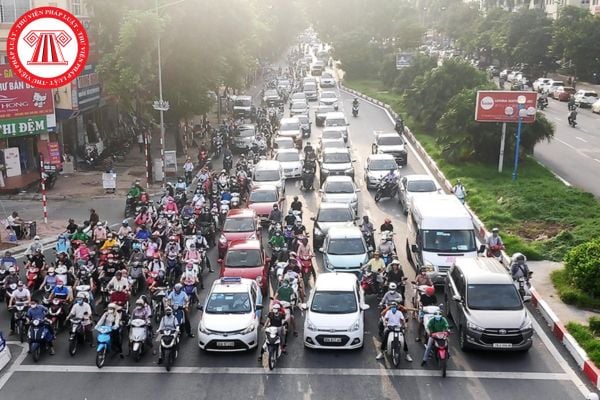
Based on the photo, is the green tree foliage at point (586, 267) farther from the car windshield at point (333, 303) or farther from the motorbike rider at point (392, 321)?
the car windshield at point (333, 303)

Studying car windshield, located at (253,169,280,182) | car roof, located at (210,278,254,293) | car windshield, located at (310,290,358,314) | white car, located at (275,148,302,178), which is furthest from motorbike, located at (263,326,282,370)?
white car, located at (275,148,302,178)

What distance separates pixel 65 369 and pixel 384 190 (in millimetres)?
17900

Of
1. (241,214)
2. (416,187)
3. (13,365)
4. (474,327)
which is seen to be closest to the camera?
(474,327)

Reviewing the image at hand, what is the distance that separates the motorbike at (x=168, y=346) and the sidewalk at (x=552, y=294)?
8.94m

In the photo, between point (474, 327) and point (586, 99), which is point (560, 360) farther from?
point (586, 99)

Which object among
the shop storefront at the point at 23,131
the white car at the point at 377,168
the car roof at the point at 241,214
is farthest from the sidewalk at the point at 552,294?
the shop storefront at the point at 23,131

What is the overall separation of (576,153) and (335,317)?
29049 mm

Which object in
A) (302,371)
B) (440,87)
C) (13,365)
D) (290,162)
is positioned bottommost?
(13,365)

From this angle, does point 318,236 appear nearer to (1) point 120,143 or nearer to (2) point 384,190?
(2) point 384,190

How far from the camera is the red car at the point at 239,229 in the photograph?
2286 cm

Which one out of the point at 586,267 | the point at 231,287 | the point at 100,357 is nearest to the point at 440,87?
the point at 586,267

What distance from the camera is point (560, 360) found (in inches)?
604

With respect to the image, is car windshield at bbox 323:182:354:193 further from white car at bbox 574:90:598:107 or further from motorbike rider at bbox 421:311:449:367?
white car at bbox 574:90:598:107

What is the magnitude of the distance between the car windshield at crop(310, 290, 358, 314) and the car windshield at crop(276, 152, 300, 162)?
20.3m
